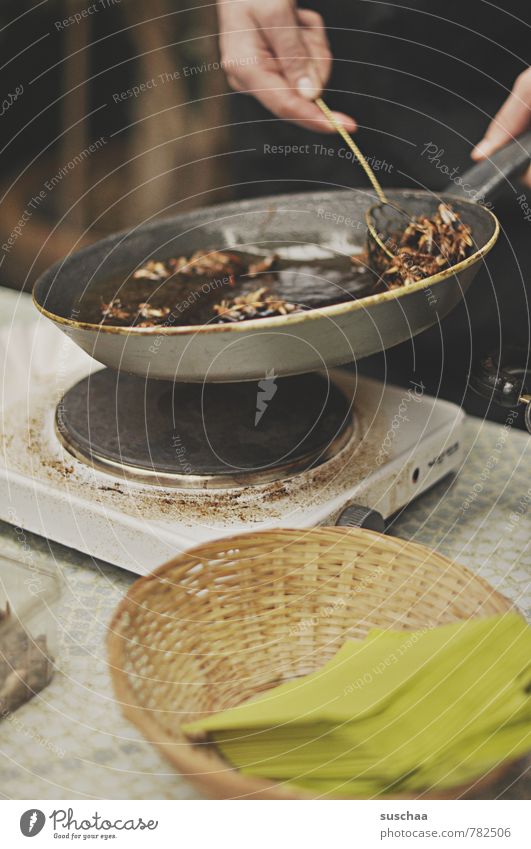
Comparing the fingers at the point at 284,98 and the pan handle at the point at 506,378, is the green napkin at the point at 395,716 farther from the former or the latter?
the fingers at the point at 284,98

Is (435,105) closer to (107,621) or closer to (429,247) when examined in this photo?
(429,247)

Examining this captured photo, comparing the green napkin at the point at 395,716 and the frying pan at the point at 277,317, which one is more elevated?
the frying pan at the point at 277,317

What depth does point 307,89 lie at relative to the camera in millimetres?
758

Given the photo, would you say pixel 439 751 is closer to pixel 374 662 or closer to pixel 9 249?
pixel 374 662

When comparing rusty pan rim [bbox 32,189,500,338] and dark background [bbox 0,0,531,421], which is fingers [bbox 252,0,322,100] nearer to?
dark background [bbox 0,0,531,421]

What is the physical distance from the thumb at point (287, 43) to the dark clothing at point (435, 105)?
0.09 m

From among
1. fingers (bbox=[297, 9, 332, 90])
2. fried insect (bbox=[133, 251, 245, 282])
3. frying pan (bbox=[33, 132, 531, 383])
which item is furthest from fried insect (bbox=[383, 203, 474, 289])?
fingers (bbox=[297, 9, 332, 90])

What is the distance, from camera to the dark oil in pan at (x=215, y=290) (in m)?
0.69

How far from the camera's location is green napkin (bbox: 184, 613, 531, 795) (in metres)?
0.42

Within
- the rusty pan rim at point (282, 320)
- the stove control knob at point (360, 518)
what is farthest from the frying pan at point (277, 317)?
the stove control knob at point (360, 518)

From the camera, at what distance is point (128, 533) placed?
59 centimetres

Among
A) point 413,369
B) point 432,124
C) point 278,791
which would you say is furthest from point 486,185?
point 278,791

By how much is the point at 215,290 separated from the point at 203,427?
139 mm

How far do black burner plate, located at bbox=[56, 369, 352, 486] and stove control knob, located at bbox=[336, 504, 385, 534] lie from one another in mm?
60
